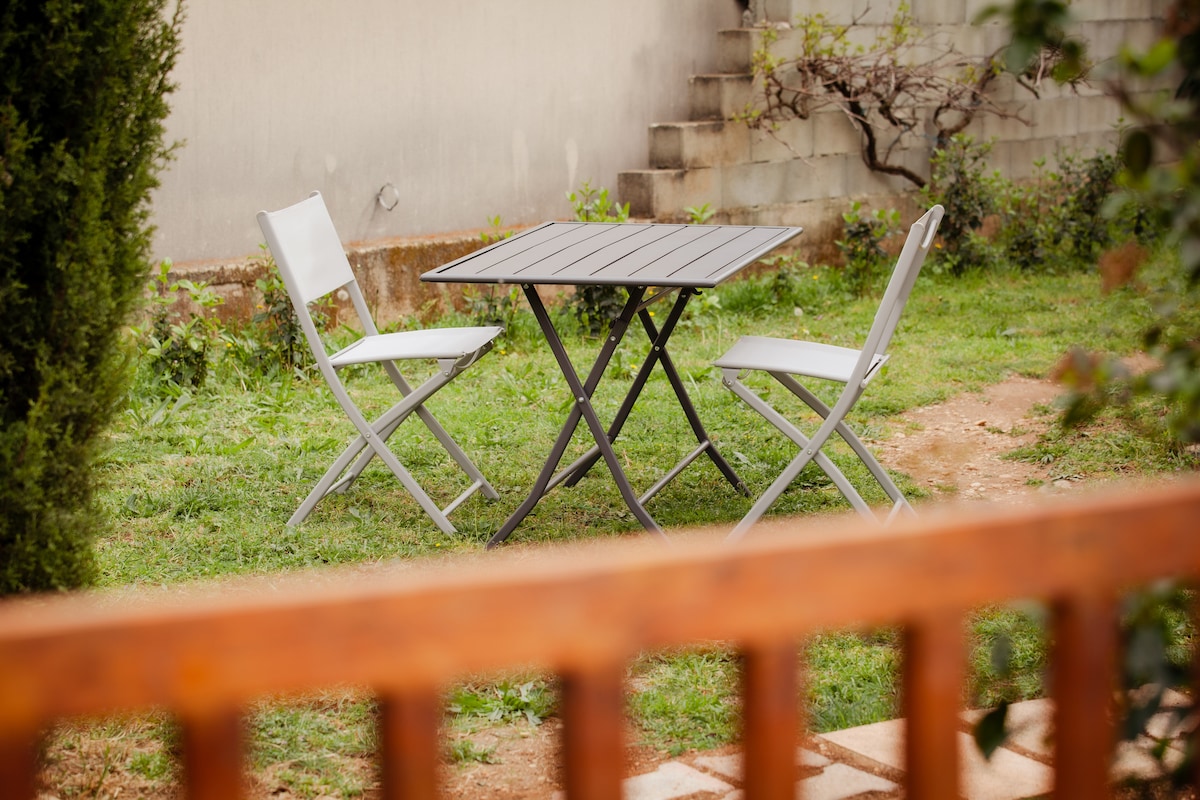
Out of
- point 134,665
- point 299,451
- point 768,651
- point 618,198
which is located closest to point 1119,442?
point 299,451

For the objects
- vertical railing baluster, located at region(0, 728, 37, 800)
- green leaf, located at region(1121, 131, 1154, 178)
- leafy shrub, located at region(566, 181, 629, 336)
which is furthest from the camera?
leafy shrub, located at region(566, 181, 629, 336)

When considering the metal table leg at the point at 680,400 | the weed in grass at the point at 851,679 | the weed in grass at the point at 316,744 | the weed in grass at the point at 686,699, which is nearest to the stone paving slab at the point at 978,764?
the weed in grass at the point at 851,679

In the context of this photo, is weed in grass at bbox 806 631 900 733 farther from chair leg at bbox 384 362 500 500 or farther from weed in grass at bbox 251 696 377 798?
chair leg at bbox 384 362 500 500

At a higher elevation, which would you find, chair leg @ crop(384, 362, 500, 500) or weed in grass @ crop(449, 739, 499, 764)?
chair leg @ crop(384, 362, 500, 500)

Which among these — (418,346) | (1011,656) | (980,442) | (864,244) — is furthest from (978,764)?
(864,244)

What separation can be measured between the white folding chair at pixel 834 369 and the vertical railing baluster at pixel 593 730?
114 inches

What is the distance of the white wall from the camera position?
6.29m

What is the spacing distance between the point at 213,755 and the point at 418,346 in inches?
137

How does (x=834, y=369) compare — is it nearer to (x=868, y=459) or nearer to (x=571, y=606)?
(x=868, y=459)

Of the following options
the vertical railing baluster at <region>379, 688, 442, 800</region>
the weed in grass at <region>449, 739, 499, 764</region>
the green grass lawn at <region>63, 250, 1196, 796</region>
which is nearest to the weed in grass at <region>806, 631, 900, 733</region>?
the green grass lawn at <region>63, 250, 1196, 796</region>

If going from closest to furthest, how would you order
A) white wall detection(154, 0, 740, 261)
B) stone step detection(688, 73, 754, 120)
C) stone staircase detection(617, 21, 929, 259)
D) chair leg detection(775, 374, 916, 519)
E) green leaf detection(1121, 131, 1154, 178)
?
green leaf detection(1121, 131, 1154, 178), chair leg detection(775, 374, 916, 519), white wall detection(154, 0, 740, 261), stone staircase detection(617, 21, 929, 259), stone step detection(688, 73, 754, 120)

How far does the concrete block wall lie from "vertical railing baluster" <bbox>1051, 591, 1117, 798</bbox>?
23.0ft

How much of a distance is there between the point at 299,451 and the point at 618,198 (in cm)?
362

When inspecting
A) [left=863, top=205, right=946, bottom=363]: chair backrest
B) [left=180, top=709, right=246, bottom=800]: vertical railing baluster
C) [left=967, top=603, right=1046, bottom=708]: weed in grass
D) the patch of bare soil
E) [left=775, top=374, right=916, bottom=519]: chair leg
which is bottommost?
the patch of bare soil
